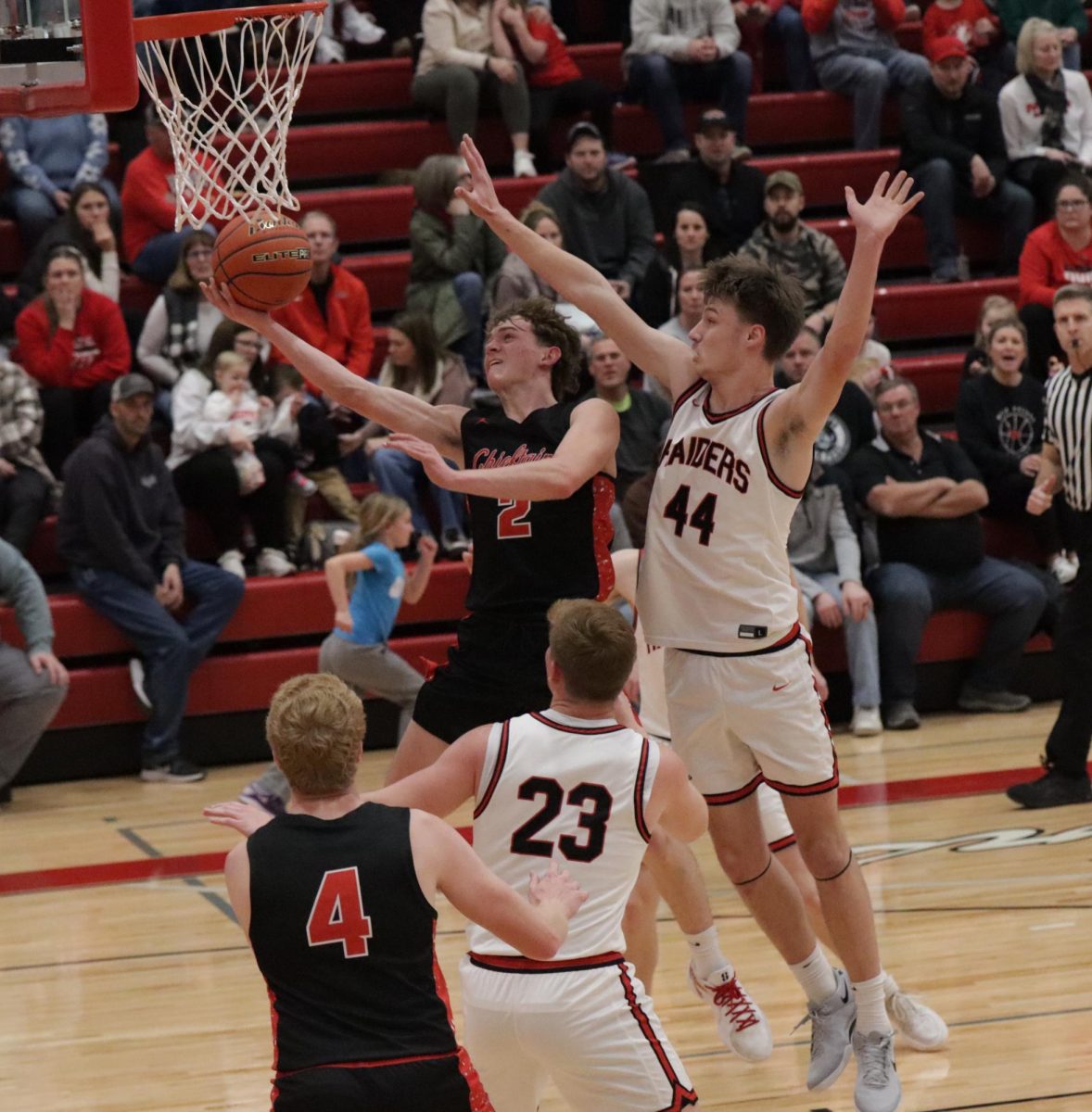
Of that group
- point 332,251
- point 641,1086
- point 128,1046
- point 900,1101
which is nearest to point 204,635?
point 332,251

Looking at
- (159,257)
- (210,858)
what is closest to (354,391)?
(210,858)

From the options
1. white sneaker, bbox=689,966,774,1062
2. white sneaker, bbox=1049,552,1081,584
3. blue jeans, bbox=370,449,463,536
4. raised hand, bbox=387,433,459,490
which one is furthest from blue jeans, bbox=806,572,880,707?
raised hand, bbox=387,433,459,490

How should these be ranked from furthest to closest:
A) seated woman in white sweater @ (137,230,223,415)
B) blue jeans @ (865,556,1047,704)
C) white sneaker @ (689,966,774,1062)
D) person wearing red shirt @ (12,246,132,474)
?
seated woman in white sweater @ (137,230,223,415) → person wearing red shirt @ (12,246,132,474) → blue jeans @ (865,556,1047,704) → white sneaker @ (689,966,774,1062)

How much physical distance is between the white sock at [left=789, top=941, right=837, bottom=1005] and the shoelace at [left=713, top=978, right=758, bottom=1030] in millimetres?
206

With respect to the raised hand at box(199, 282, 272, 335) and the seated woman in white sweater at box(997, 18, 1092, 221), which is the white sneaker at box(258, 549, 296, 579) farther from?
the seated woman in white sweater at box(997, 18, 1092, 221)

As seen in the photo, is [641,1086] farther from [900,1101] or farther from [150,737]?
[150,737]

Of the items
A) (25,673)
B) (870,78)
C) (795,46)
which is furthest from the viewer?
(795,46)

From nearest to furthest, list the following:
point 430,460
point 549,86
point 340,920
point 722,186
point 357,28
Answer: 1. point 340,920
2. point 430,460
3. point 722,186
4. point 549,86
5. point 357,28

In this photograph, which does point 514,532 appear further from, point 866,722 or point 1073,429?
point 866,722

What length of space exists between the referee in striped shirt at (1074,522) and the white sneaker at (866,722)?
1.64m

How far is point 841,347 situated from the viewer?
458cm

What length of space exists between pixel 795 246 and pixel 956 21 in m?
3.06

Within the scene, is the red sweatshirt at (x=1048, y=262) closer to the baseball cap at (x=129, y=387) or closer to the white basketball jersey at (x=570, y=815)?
the baseball cap at (x=129, y=387)

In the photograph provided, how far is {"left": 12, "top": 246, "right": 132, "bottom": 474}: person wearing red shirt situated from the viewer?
32.3 ft
